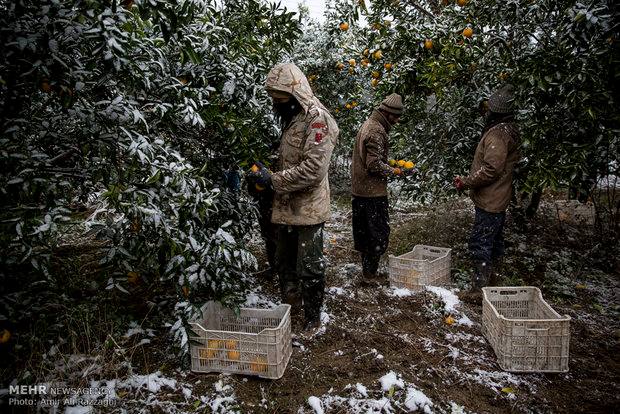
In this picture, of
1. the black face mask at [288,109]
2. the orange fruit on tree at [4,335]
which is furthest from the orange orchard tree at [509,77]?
the orange fruit on tree at [4,335]

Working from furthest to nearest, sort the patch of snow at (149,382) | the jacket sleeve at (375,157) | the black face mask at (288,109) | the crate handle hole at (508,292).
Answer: the jacket sleeve at (375,157)
the crate handle hole at (508,292)
the black face mask at (288,109)
the patch of snow at (149,382)

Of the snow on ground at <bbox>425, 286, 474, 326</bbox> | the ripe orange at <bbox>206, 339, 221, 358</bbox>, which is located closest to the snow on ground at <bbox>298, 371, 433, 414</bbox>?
the ripe orange at <bbox>206, 339, 221, 358</bbox>

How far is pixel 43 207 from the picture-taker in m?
2.17

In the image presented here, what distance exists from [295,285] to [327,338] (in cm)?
50

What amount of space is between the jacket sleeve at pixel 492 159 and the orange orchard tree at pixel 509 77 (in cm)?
20

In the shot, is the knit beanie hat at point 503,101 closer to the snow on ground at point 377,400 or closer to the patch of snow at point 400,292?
the patch of snow at point 400,292

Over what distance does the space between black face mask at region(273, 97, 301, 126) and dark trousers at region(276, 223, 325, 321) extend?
86 cm

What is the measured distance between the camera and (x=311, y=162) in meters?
3.09

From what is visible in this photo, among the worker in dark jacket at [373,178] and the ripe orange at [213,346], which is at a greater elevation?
the worker in dark jacket at [373,178]

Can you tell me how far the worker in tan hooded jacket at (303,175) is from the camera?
10.2 ft

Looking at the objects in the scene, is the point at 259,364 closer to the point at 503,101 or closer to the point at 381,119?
the point at 381,119

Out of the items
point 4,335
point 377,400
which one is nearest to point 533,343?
point 377,400

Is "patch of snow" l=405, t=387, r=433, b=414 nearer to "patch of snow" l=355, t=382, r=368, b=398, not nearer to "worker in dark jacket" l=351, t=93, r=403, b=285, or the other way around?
"patch of snow" l=355, t=382, r=368, b=398

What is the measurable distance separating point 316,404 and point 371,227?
2.01 m
